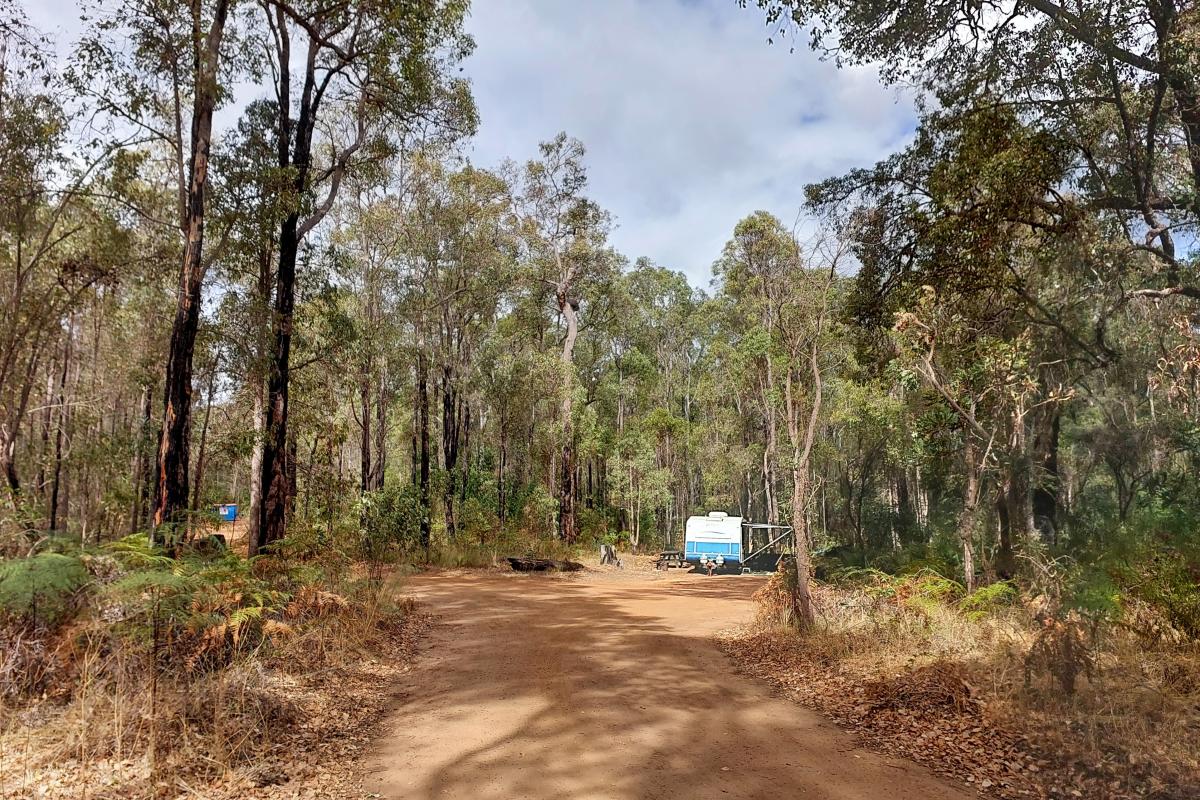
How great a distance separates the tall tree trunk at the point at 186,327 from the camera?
332 inches

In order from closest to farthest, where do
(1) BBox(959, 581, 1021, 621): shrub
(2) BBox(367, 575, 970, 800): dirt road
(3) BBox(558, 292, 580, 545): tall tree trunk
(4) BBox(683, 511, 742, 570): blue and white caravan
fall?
1. (2) BBox(367, 575, 970, 800): dirt road
2. (1) BBox(959, 581, 1021, 621): shrub
3. (4) BBox(683, 511, 742, 570): blue and white caravan
4. (3) BBox(558, 292, 580, 545): tall tree trunk

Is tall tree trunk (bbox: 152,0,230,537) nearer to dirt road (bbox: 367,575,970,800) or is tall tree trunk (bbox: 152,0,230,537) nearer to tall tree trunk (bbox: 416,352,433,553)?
dirt road (bbox: 367,575,970,800)

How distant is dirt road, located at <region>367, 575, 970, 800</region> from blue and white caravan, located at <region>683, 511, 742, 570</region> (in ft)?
56.3

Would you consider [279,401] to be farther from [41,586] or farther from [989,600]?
[989,600]

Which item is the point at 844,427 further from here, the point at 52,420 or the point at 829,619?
the point at 52,420

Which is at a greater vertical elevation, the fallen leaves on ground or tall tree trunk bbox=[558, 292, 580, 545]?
tall tree trunk bbox=[558, 292, 580, 545]

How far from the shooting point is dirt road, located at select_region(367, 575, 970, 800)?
4184 mm

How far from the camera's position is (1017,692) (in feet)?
17.8

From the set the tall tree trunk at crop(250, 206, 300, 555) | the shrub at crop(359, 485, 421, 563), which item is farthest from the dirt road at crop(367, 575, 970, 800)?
the shrub at crop(359, 485, 421, 563)

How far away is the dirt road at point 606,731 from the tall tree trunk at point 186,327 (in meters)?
4.03

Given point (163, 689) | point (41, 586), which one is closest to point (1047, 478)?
point (163, 689)

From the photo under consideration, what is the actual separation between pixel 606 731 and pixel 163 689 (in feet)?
10.5

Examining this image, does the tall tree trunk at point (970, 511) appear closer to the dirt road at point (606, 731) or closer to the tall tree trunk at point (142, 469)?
the dirt road at point (606, 731)

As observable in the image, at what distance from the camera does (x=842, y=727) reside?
5512 millimetres
